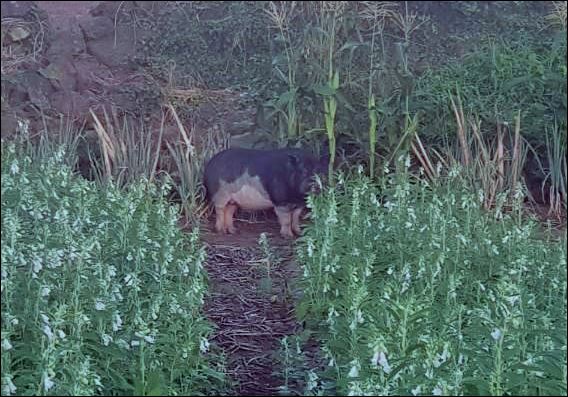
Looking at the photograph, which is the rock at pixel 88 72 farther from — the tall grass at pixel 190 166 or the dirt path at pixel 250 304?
the dirt path at pixel 250 304

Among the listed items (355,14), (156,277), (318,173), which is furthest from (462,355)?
(355,14)

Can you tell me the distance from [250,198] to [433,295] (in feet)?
9.00

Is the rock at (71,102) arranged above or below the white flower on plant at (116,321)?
above

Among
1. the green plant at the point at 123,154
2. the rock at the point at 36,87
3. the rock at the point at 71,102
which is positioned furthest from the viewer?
the rock at the point at 71,102

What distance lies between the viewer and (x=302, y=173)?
272 inches

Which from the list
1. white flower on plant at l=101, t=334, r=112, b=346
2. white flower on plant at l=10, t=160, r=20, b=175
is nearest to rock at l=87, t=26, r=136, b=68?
white flower on plant at l=10, t=160, r=20, b=175

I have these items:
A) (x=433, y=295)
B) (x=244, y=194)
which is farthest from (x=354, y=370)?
(x=244, y=194)

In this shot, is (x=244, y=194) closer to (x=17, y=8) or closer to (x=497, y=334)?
(x=17, y=8)

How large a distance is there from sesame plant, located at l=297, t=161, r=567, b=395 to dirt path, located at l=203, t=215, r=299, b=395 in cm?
23

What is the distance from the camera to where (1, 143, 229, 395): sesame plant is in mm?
3672

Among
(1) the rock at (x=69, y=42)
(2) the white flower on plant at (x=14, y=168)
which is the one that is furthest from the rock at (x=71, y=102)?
(2) the white flower on plant at (x=14, y=168)

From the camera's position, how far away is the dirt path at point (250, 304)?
4.71 m

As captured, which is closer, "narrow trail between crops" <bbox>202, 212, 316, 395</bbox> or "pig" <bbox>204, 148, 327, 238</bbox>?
"narrow trail between crops" <bbox>202, 212, 316, 395</bbox>

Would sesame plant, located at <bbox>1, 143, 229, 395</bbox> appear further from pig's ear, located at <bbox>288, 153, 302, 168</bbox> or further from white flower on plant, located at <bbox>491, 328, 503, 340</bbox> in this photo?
pig's ear, located at <bbox>288, 153, 302, 168</bbox>
